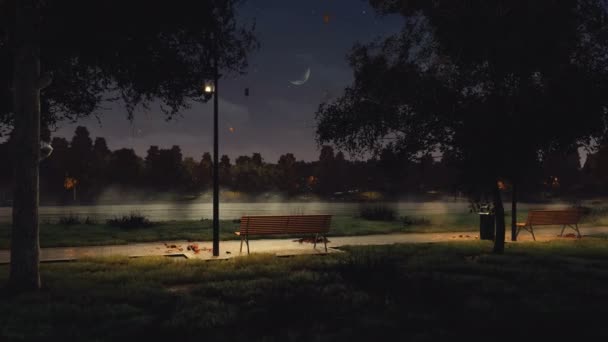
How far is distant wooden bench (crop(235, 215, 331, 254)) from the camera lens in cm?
1210

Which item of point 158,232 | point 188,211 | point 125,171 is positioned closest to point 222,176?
point 125,171

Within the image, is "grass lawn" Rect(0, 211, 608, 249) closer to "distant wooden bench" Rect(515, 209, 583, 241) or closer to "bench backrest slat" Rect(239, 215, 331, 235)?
"bench backrest slat" Rect(239, 215, 331, 235)

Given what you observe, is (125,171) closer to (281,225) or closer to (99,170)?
(99,170)

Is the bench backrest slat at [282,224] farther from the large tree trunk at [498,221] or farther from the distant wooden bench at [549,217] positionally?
the distant wooden bench at [549,217]

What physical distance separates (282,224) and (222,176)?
154 m

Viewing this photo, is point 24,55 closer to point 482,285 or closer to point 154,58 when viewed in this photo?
point 154,58

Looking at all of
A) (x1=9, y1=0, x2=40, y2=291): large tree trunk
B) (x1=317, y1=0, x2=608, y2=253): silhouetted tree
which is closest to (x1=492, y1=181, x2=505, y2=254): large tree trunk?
(x1=317, y1=0, x2=608, y2=253): silhouetted tree

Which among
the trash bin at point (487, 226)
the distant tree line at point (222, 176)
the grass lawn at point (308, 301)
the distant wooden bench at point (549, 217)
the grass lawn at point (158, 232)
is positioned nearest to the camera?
the grass lawn at point (308, 301)

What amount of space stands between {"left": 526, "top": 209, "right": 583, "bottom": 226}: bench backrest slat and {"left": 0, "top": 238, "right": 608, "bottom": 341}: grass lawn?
447 cm

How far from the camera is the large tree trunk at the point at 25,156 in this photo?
770cm

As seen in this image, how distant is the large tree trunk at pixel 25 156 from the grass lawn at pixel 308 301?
1.66ft

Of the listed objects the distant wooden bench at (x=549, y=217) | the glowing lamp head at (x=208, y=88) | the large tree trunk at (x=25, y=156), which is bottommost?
the distant wooden bench at (x=549, y=217)

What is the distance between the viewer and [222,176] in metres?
164

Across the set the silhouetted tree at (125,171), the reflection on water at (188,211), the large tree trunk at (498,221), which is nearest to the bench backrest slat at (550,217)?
the large tree trunk at (498,221)
